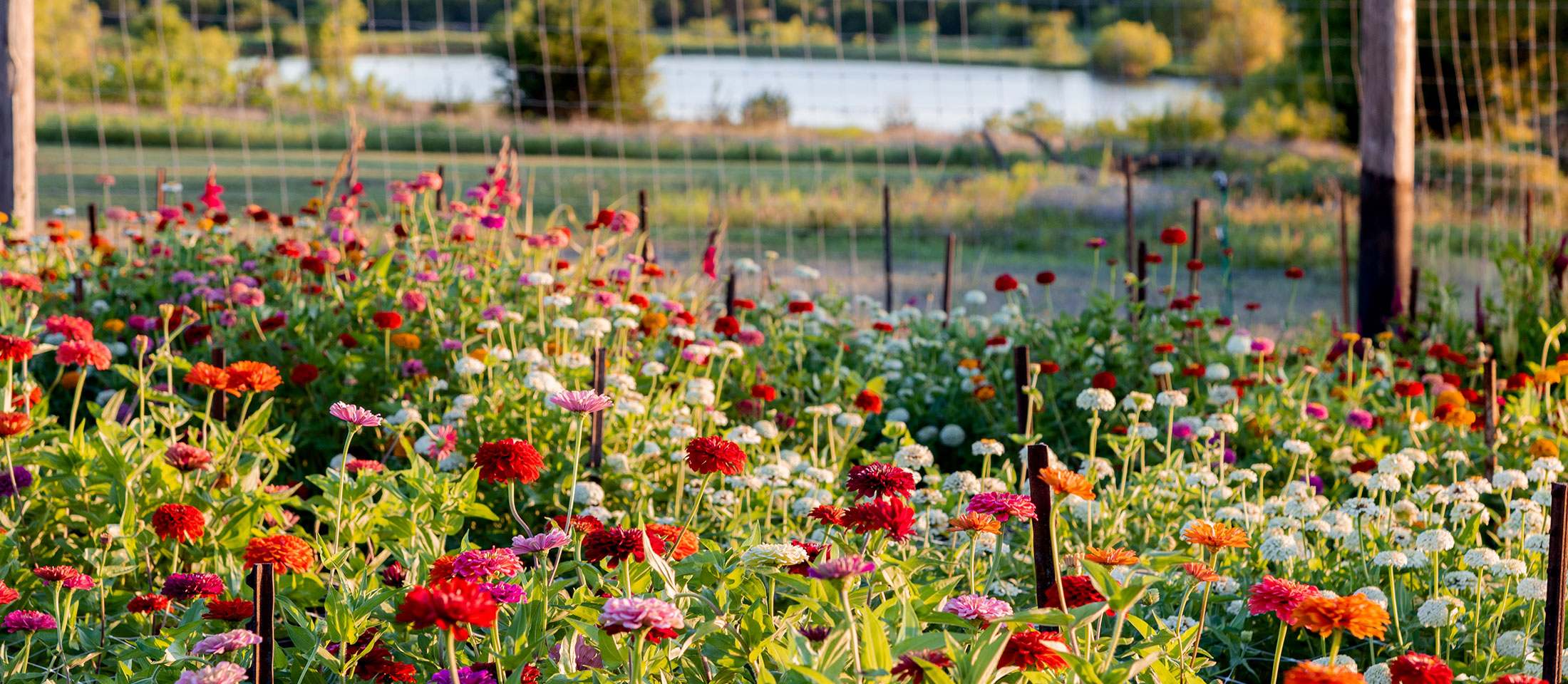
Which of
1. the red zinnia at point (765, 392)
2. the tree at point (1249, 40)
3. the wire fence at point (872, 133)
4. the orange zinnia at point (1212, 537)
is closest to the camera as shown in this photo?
the orange zinnia at point (1212, 537)

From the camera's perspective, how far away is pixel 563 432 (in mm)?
2408

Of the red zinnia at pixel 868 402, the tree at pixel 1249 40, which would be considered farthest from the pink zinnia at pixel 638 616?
the tree at pixel 1249 40

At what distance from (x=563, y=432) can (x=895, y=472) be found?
132 centimetres

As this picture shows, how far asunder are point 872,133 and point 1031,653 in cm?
1863

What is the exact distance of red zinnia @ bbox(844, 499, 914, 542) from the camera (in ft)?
3.63

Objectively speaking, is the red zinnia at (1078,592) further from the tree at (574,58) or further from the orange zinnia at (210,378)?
the tree at (574,58)

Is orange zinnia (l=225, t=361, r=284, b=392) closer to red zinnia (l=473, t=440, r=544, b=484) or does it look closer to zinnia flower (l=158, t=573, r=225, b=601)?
zinnia flower (l=158, t=573, r=225, b=601)

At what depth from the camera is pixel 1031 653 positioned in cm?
105

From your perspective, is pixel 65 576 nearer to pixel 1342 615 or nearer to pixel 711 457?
pixel 711 457

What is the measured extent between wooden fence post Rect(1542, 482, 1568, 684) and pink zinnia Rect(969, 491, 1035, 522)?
636mm

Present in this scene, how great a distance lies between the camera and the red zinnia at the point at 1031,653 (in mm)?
1052

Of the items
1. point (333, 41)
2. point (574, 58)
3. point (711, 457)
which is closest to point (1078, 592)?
point (711, 457)

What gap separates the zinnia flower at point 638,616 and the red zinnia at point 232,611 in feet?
1.91

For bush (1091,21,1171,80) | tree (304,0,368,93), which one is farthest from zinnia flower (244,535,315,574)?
bush (1091,21,1171,80)
